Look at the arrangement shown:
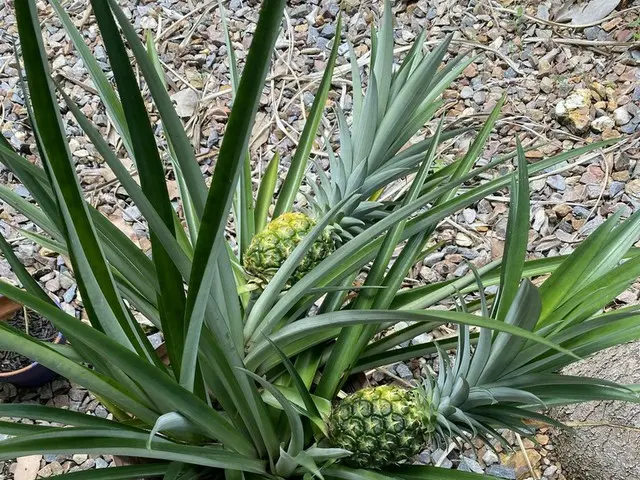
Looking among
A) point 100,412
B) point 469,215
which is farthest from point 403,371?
point 100,412

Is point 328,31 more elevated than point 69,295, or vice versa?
point 328,31

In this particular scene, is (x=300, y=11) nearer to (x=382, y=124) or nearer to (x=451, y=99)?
(x=451, y=99)

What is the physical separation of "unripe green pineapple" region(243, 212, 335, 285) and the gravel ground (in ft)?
1.31

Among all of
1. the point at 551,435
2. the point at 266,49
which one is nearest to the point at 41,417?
the point at 266,49

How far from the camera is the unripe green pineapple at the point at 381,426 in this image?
2.16ft

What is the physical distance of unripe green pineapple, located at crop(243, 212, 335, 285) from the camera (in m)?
0.78

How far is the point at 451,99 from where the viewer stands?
153cm

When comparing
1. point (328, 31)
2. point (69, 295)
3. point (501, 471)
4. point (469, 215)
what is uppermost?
point (328, 31)

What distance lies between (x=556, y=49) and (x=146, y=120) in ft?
4.60

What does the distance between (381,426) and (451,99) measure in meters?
1.06

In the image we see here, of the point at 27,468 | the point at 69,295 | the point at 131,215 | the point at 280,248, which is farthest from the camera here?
the point at 131,215

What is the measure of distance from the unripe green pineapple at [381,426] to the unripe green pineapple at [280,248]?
191 millimetres

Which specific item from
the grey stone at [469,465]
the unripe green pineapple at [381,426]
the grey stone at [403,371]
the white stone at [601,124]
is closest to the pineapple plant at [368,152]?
the unripe green pineapple at [381,426]

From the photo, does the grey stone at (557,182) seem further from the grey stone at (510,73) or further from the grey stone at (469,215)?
the grey stone at (510,73)
